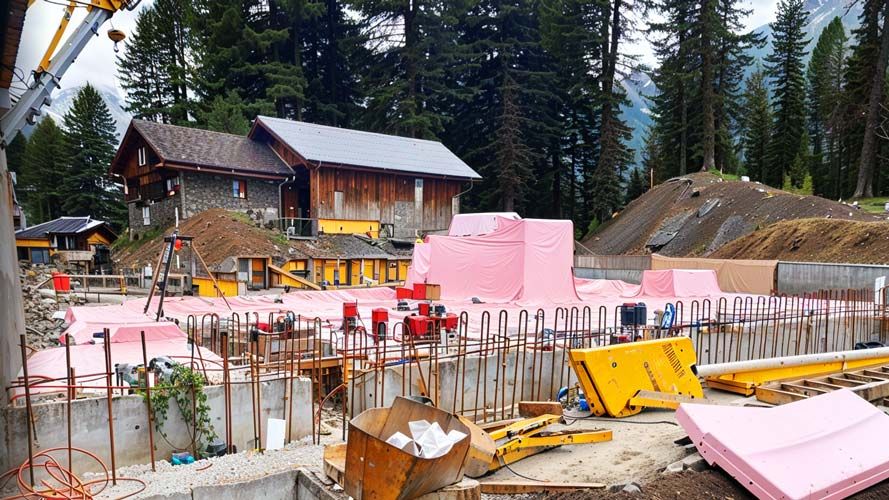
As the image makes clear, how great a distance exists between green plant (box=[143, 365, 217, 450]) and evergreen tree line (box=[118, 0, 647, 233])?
30.4 m

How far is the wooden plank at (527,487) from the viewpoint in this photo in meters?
4.46

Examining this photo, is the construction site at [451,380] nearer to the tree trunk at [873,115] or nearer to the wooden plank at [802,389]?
the wooden plank at [802,389]

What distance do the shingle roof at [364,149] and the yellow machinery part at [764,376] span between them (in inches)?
880

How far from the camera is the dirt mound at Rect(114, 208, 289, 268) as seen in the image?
790 inches

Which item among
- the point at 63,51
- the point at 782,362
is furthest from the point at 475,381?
the point at 63,51

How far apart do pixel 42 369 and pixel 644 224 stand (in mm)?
28496

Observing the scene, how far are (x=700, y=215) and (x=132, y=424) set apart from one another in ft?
89.3

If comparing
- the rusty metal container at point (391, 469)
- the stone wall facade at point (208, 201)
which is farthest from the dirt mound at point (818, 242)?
the stone wall facade at point (208, 201)

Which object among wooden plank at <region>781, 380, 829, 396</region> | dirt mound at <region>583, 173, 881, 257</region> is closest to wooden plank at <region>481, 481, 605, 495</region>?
wooden plank at <region>781, 380, 829, 396</region>

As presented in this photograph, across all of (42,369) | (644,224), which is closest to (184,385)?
(42,369)

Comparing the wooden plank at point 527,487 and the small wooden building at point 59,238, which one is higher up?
the small wooden building at point 59,238

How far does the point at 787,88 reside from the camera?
3925cm

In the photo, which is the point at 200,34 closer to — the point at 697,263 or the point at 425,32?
the point at 425,32

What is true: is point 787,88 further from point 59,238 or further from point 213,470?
point 59,238
